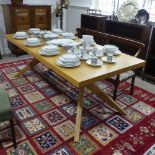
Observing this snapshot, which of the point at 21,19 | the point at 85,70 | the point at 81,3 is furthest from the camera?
the point at 81,3

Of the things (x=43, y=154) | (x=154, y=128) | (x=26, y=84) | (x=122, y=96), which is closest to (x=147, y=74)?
(x=122, y=96)

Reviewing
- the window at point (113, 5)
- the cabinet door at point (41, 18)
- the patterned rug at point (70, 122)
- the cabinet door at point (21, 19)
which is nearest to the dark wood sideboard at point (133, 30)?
the window at point (113, 5)

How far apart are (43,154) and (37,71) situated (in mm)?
1819

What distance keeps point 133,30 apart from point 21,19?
2.14 metres

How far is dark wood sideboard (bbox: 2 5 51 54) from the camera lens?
3.56 meters

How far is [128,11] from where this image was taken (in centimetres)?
330

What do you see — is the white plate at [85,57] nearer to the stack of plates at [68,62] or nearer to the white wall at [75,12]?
the stack of plates at [68,62]

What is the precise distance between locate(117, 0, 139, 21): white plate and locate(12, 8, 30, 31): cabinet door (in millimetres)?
1789

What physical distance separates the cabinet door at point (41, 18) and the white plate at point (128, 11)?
153cm

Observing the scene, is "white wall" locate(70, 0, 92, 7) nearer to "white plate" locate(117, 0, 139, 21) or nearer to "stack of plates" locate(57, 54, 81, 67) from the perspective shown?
"white plate" locate(117, 0, 139, 21)

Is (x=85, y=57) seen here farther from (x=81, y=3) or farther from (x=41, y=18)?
(x=81, y=3)

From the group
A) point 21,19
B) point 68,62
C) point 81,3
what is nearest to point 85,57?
point 68,62

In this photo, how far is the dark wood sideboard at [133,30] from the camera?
9.56 feet

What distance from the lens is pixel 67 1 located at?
4344mm
